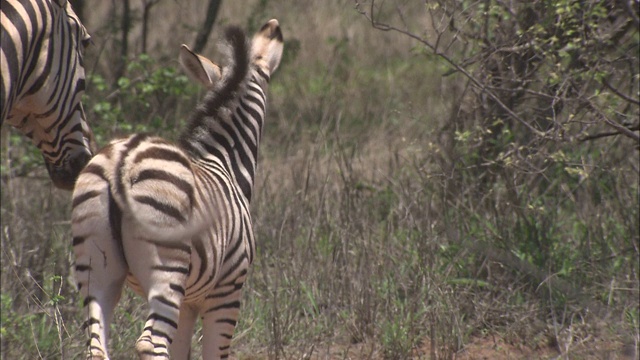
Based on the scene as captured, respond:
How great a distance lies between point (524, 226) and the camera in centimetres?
620

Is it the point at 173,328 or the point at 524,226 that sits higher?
the point at 524,226

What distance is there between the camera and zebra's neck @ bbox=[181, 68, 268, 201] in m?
4.49

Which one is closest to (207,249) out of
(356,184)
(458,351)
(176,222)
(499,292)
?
(176,222)

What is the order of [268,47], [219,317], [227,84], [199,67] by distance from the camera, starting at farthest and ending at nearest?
1. [268,47]
2. [199,67]
3. [227,84]
4. [219,317]

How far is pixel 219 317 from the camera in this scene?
4316mm

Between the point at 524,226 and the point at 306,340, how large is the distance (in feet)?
5.64

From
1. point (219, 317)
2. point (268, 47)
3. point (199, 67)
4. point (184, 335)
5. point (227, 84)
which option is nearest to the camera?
point (219, 317)

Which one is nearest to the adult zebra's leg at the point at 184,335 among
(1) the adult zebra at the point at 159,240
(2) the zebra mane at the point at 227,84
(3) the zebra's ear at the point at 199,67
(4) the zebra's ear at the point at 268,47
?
(1) the adult zebra at the point at 159,240

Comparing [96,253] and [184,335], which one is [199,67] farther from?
[96,253]

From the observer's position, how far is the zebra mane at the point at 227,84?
14.9 feet

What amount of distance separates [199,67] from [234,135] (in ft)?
1.42

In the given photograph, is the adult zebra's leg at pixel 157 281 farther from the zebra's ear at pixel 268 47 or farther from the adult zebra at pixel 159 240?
the zebra's ear at pixel 268 47

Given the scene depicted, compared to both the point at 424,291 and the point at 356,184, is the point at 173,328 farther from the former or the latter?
the point at 356,184

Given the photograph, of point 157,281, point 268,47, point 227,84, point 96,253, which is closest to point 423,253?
point 268,47
